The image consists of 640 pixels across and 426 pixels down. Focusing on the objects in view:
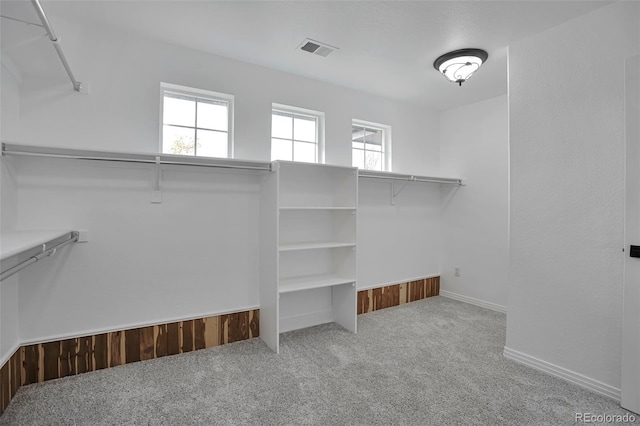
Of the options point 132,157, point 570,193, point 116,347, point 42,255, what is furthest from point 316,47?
point 116,347

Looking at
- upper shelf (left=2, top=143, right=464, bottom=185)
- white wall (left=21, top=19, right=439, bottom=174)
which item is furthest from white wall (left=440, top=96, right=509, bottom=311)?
upper shelf (left=2, top=143, right=464, bottom=185)

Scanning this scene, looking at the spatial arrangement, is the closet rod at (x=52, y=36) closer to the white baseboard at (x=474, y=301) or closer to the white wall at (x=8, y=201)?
the white wall at (x=8, y=201)

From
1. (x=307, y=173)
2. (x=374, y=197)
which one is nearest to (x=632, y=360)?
(x=374, y=197)

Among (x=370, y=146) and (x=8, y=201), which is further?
(x=370, y=146)

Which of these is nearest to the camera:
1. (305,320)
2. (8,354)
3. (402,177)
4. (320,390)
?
(8,354)

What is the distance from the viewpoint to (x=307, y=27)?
2404 millimetres

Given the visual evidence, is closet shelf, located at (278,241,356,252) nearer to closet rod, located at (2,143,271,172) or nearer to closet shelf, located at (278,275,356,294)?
closet shelf, located at (278,275,356,294)

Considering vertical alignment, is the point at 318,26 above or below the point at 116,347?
above

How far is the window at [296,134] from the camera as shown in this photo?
10.6 ft

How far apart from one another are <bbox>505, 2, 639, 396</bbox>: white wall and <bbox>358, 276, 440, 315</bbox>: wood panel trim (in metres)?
1.46

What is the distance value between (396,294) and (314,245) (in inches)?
61.6

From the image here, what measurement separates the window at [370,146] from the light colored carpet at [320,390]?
79.6 inches

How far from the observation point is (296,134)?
3355 millimetres

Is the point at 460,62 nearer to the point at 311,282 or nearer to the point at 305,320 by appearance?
the point at 311,282
